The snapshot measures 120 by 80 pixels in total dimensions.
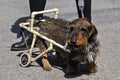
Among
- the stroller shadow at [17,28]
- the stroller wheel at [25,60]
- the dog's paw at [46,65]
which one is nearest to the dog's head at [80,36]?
the dog's paw at [46,65]

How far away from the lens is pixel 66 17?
25.0 feet

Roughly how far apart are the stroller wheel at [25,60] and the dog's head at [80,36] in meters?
0.76

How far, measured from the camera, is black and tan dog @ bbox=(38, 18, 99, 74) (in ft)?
14.4

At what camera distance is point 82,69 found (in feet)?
16.2

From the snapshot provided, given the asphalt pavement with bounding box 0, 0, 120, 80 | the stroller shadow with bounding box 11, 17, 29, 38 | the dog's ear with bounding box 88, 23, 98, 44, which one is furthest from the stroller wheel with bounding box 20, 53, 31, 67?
the stroller shadow with bounding box 11, 17, 29, 38

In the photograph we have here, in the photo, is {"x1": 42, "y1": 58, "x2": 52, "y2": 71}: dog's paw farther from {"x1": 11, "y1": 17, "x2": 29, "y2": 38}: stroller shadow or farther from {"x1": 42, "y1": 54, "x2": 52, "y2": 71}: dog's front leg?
{"x1": 11, "y1": 17, "x2": 29, "y2": 38}: stroller shadow

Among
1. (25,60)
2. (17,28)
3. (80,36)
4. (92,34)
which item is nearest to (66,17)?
(17,28)

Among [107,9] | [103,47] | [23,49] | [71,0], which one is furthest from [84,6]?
[71,0]

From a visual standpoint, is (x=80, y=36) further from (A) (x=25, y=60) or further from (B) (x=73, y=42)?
(A) (x=25, y=60)

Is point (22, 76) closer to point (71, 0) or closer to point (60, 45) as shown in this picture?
point (60, 45)

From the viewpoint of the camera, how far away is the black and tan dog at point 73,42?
4391 millimetres

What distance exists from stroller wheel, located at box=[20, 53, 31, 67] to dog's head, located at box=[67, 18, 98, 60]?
76 cm

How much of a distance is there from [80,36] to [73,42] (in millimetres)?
99

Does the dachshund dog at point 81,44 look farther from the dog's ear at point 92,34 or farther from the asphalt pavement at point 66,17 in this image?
the asphalt pavement at point 66,17
